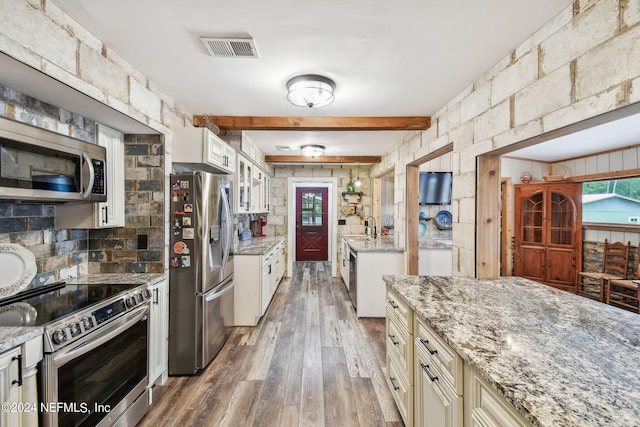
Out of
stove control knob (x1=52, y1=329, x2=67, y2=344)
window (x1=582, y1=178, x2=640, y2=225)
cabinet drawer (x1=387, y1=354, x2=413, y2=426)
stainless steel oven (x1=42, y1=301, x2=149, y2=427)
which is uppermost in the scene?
window (x1=582, y1=178, x2=640, y2=225)

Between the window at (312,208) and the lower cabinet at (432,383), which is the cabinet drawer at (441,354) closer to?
the lower cabinet at (432,383)

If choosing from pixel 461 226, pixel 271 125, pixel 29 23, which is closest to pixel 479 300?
pixel 461 226

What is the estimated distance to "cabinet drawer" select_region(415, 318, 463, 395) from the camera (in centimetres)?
104

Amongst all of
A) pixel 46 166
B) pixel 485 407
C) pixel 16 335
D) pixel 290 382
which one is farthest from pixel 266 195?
pixel 485 407

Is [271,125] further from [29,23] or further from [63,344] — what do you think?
[63,344]

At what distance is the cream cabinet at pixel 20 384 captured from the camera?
3.30ft

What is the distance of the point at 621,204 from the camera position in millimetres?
4109

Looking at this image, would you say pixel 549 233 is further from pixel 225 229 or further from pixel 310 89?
pixel 225 229

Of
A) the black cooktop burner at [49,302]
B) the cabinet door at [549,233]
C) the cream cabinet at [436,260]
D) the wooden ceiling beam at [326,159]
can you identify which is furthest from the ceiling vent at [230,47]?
the cabinet door at [549,233]

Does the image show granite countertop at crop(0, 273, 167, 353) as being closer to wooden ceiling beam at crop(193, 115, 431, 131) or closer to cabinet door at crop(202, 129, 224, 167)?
cabinet door at crop(202, 129, 224, 167)

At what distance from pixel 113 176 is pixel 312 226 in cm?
562

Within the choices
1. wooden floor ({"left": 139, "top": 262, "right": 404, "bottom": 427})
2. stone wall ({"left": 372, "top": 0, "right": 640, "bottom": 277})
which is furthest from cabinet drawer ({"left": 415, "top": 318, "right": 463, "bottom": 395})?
stone wall ({"left": 372, "top": 0, "right": 640, "bottom": 277})

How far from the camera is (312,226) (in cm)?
747

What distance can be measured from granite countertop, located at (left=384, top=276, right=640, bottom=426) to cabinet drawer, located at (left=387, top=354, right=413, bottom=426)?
0.55 meters
